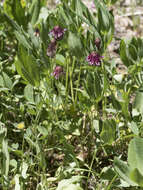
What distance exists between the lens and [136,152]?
95 centimetres

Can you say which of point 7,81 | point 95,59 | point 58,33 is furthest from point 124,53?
point 7,81

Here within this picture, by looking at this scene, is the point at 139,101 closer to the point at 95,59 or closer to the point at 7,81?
the point at 95,59

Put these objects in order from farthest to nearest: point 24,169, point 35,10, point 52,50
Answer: point 35,10 → point 52,50 → point 24,169

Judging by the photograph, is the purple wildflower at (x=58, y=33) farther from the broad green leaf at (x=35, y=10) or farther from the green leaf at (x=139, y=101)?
the broad green leaf at (x=35, y=10)

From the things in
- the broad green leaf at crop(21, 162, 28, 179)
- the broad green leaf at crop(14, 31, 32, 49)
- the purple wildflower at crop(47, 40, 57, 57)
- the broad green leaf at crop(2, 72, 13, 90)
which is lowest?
the broad green leaf at crop(21, 162, 28, 179)

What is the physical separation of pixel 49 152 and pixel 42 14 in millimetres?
820

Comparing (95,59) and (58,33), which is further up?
(58,33)

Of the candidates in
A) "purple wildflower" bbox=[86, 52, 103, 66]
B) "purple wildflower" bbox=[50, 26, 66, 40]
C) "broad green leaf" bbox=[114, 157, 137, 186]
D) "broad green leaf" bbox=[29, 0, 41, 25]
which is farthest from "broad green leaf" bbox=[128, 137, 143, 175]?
"broad green leaf" bbox=[29, 0, 41, 25]

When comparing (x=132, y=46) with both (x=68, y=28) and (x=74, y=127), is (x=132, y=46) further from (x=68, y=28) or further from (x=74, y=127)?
(x=74, y=127)

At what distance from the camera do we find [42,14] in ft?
6.05

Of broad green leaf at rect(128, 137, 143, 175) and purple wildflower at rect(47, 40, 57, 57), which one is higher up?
purple wildflower at rect(47, 40, 57, 57)

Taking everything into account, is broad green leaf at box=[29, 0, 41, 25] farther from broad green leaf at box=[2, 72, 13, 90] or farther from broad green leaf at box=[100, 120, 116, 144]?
broad green leaf at box=[100, 120, 116, 144]

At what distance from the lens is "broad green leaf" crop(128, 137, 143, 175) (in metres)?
0.94

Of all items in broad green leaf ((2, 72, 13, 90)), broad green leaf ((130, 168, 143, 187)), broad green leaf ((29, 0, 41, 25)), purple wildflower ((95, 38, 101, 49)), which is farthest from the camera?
broad green leaf ((29, 0, 41, 25))
